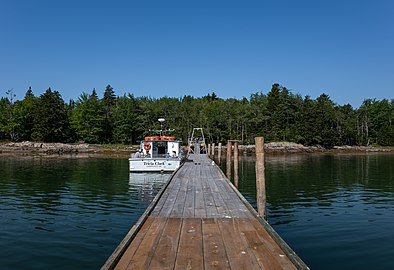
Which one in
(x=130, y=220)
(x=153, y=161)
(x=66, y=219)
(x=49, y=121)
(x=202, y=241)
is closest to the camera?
(x=202, y=241)

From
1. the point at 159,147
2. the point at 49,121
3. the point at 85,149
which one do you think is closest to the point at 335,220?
the point at 159,147

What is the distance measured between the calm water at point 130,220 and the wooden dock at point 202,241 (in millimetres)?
2163

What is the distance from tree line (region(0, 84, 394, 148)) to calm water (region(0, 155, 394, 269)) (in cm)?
5608

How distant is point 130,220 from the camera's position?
1277cm

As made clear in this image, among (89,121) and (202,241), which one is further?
(89,121)

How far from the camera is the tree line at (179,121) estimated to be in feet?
249

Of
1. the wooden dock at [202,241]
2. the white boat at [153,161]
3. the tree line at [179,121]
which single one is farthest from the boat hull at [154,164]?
the tree line at [179,121]

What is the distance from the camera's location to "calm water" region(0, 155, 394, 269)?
904cm

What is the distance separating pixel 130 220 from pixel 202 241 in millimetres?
6971

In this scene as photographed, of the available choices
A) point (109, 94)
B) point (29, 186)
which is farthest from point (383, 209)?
point (109, 94)

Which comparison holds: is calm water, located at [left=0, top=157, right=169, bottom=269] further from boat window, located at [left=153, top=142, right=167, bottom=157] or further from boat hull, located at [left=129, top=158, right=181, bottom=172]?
boat window, located at [left=153, top=142, right=167, bottom=157]

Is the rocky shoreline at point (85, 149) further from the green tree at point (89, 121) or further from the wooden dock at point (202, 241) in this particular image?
the wooden dock at point (202, 241)

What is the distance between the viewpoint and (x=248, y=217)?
27.5ft

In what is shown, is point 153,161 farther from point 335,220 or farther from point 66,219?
point 335,220
